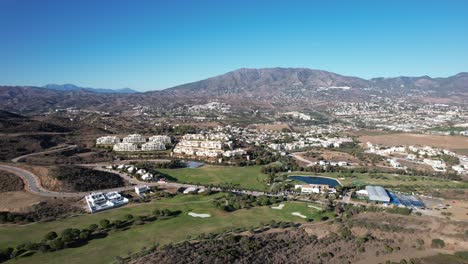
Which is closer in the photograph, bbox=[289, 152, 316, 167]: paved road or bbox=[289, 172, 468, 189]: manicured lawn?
bbox=[289, 172, 468, 189]: manicured lawn

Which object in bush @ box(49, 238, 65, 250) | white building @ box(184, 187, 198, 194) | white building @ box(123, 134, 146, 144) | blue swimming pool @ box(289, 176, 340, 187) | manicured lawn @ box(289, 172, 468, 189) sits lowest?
manicured lawn @ box(289, 172, 468, 189)

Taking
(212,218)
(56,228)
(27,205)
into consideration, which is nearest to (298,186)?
(212,218)

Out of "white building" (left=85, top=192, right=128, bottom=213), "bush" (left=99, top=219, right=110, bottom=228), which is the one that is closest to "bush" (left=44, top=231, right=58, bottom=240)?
"bush" (left=99, top=219, right=110, bottom=228)

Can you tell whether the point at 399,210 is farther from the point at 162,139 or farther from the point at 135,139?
the point at 135,139

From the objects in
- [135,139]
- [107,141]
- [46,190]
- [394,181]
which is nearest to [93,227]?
[46,190]

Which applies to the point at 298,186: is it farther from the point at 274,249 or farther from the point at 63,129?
the point at 63,129

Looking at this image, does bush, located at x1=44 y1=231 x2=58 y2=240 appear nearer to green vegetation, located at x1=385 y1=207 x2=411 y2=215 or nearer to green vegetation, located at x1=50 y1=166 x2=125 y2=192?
green vegetation, located at x1=50 y1=166 x2=125 y2=192

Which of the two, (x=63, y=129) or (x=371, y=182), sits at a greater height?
(x=63, y=129)
